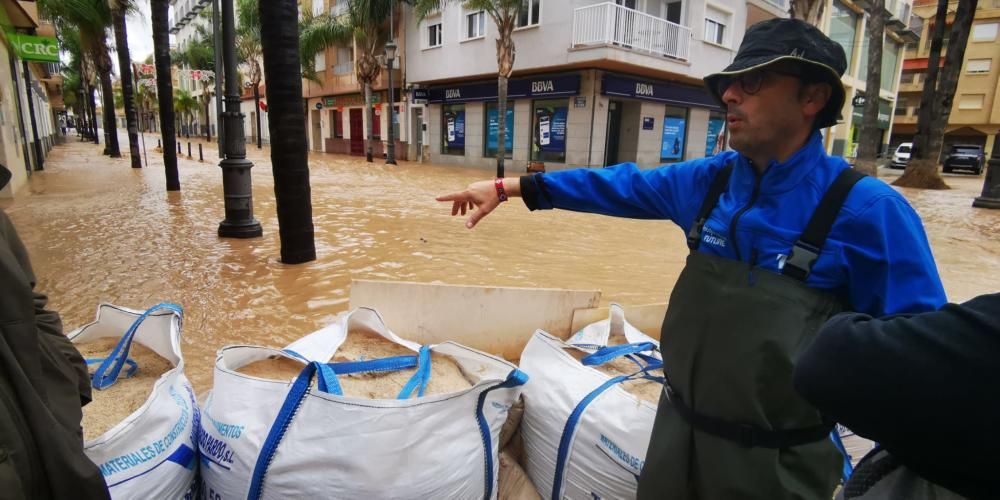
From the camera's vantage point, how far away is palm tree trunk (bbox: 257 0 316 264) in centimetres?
497

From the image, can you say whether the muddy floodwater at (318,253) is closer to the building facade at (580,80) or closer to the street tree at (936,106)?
the street tree at (936,106)

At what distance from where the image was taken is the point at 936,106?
1681 centimetres

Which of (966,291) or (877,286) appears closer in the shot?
(877,286)

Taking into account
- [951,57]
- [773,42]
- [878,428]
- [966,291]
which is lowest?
[966,291]

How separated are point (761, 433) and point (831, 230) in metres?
0.49

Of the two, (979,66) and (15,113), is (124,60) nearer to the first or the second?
(15,113)

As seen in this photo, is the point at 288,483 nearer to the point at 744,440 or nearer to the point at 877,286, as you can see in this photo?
the point at 744,440

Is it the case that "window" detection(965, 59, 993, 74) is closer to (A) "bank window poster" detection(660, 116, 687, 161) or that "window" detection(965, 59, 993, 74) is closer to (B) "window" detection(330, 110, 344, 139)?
(A) "bank window poster" detection(660, 116, 687, 161)

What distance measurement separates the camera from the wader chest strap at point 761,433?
1241 mm

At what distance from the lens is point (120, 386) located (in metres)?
1.81

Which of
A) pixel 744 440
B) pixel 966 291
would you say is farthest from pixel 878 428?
pixel 966 291

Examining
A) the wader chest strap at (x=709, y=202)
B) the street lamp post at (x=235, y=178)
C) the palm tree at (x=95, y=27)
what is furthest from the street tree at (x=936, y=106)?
the palm tree at (x=95, y=27)

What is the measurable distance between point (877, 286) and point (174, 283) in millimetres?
5171

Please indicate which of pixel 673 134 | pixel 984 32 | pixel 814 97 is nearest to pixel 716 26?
pixel 673 134
